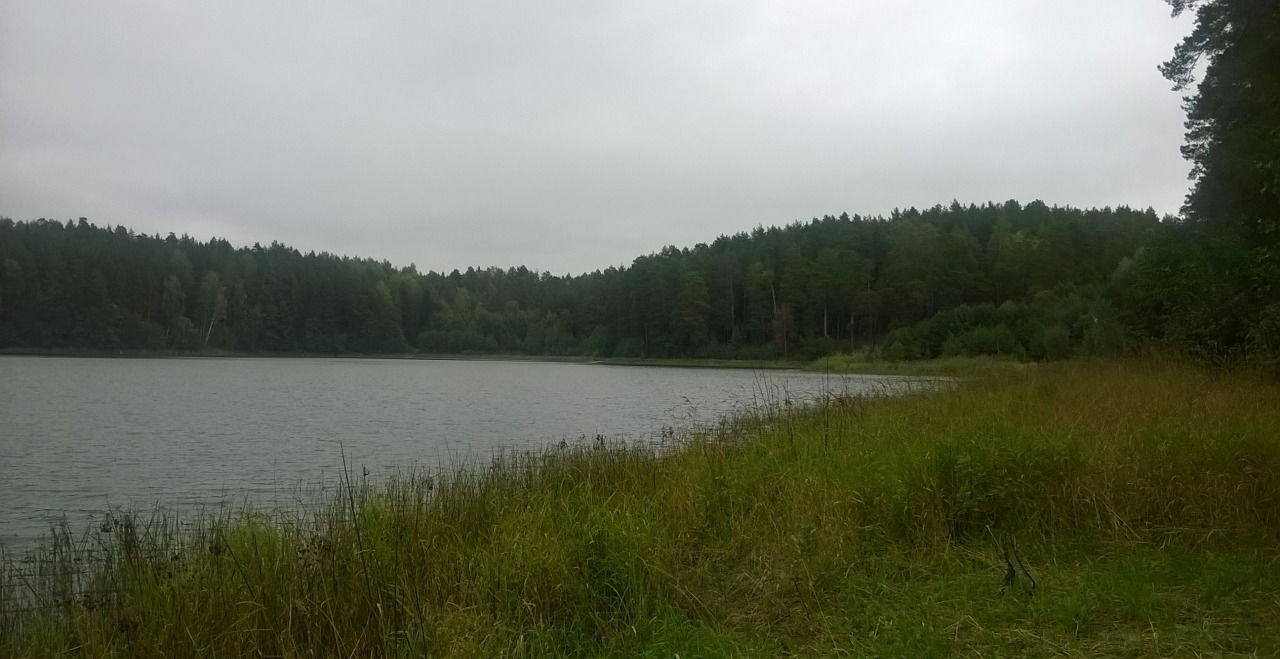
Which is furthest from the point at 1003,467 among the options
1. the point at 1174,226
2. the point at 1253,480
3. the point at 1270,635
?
the point at 1174,226

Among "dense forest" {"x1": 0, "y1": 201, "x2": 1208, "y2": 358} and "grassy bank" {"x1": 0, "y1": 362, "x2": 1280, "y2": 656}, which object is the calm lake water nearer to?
"grassy bank" {"x1": 0, "y1": 362, "x2": 1280, "y2": 656}

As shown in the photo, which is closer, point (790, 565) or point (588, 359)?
point (790, 565)

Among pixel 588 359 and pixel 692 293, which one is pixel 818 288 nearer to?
pixel 692 293

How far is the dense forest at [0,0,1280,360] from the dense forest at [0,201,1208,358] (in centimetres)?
29

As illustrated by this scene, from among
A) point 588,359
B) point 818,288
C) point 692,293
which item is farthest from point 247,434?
point 588,359

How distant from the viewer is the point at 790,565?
183 inches

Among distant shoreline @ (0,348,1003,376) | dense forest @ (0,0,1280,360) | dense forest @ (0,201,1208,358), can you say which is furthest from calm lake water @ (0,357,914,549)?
dense forest @ (0,201,1208,358)

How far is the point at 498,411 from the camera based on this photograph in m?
25.7

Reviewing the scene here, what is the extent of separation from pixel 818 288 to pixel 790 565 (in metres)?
81.2

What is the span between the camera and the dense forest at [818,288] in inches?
566

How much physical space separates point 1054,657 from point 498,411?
23393 millimetres

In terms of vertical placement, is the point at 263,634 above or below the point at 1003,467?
below

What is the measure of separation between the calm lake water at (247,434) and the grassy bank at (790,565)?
2.58 metres

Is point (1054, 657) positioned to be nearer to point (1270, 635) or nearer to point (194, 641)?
point (1270, 635)
